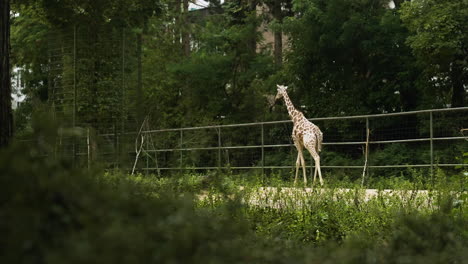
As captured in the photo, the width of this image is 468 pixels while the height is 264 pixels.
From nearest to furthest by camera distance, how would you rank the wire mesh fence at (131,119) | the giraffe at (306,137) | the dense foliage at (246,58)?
the giraffe at (306,137) < the wire mesh fence at (131,119) < the dense foliage at (246,58)

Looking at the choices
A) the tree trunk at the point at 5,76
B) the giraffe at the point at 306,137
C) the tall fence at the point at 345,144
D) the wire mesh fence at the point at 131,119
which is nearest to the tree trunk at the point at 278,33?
the tall fence at the point at 345,144

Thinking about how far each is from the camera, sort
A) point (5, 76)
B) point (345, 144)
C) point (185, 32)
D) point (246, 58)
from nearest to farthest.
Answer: point (5, 76) < point (345, 144) < point (246, 58) < point (185, 32)

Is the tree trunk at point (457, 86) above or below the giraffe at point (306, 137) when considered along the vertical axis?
above

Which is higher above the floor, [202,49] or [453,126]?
[202,49]

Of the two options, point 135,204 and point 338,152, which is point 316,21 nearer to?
point 338,152

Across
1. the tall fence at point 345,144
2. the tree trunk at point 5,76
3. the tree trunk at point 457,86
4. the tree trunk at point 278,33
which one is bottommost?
the tall fence at point 345,144

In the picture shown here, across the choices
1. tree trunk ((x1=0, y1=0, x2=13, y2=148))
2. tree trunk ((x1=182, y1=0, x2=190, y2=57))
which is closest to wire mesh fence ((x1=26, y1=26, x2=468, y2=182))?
tree trunk ((x1=182, y1=0, x2=190, y2=57))

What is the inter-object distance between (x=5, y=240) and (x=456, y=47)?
13824 millimetres

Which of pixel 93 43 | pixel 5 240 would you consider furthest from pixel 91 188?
pixel 93 43

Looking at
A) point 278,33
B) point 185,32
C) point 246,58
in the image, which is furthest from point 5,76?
point 185,32

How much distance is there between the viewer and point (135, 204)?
55.6 inches

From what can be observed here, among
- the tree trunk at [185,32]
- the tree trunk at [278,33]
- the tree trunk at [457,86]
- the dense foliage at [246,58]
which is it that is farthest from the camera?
the tree trunk at [185,32]

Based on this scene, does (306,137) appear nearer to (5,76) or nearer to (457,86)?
(457,86)

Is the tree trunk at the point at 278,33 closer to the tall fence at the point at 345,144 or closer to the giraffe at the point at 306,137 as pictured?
the tall fence at the point at 345,144
